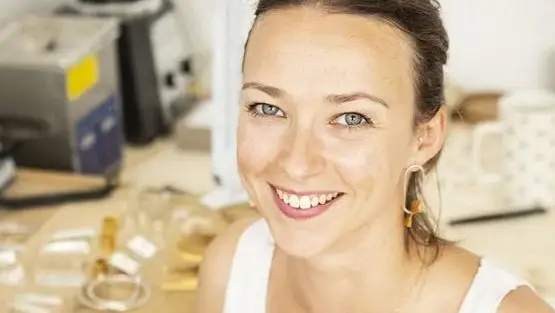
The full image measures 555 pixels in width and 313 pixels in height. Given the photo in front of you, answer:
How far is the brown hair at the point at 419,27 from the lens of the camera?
941 mm

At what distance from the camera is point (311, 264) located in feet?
3.36

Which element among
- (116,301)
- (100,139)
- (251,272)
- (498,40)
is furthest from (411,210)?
(498,40)

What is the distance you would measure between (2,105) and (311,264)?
A: 74 centimetres

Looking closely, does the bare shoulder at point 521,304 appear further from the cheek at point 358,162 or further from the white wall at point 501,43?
the white wall at point 501,43

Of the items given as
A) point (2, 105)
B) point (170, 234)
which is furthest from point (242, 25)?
point (2, 105)

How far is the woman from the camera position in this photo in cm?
92

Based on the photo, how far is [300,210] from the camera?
0.95 meters

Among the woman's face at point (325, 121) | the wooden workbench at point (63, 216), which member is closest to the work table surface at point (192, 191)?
the wooden workbench at point (63, 216)

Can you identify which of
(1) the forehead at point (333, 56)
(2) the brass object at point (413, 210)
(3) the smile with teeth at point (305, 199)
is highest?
(1) the forehead at point (333, 56)

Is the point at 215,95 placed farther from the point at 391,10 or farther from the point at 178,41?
the point at 391,10

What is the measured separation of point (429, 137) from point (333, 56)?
0.46 feet

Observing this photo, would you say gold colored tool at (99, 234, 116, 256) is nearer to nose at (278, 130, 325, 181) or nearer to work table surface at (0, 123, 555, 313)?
work table surface at (0, 123, 555, 313)

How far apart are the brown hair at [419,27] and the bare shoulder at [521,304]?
19 centimetres

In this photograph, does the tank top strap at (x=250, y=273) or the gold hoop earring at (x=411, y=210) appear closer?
the gold hoop earring at (x=411, y=210)
